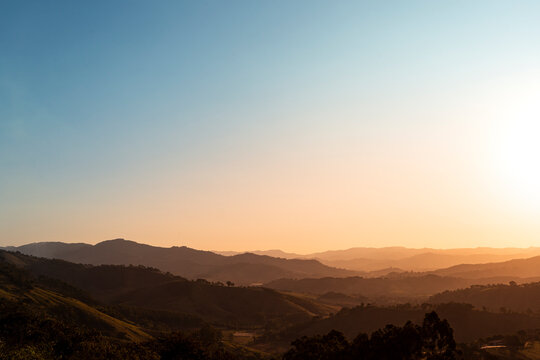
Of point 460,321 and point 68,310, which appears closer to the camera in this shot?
point 68,310

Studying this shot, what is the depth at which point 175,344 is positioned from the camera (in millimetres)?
66562

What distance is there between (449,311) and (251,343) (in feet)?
300

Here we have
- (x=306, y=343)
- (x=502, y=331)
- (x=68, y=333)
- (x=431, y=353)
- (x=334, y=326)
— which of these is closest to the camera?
(x=431, y=353)

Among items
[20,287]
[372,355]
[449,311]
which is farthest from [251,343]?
[372,355]

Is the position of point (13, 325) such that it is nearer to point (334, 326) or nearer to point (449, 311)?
point (334, 326)

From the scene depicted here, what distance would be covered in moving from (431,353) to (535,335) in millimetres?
114822

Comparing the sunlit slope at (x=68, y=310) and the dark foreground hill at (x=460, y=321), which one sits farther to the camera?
the dark foreground hill at (x=460, y=321)

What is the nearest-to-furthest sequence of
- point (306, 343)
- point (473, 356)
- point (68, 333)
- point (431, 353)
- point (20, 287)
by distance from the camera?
point (431, 353) → point (306, 343) → point (68, 333) → point (473, 356) → point (20, 287)

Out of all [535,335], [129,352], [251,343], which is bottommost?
[251,343]

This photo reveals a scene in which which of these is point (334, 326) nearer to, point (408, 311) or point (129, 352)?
point (408, 311)

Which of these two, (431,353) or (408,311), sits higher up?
(431,353)

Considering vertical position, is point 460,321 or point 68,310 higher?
point 68,310

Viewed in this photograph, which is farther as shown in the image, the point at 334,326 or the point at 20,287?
the point at 334,326

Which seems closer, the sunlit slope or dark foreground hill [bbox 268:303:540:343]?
the sunlit slope
